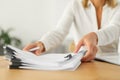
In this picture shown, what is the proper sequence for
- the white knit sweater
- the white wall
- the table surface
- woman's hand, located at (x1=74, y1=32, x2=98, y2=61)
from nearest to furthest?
1. the table surface
2. woman's hand, located at (x1=74, y1=32, x2=98, y2=61)
3. the white knit sweater
4. the white wall

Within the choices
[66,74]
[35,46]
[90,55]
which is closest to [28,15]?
[35,46]

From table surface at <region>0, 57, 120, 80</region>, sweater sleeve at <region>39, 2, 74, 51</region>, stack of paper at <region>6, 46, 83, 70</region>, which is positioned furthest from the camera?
sweater sleeve at <region>39, 2, 74, 51</region>

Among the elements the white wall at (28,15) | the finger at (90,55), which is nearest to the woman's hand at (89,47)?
the finger at (90,55)

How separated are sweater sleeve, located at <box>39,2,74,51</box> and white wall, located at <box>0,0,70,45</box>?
2.14 meters

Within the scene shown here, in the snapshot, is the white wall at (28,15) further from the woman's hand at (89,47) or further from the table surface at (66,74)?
the table surface at (66,74)

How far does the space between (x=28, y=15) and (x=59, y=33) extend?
2388mm

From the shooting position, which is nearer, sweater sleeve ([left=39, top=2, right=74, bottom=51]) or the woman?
sweater sleeve ([left=39, top=2, right=74, bottom=51])

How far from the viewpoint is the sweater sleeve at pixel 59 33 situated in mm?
1388

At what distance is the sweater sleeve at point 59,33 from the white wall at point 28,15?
84.3 inches

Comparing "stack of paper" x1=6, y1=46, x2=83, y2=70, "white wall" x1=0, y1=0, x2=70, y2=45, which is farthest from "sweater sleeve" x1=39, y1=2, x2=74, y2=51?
"white wall" x1=0, y1=0, x2=70, y2=45

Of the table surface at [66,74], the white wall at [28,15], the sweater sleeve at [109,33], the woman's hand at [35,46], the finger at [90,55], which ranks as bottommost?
the table surface at [66,74]

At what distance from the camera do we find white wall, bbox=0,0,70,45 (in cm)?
388

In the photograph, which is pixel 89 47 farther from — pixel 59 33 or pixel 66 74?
pixel 59 33

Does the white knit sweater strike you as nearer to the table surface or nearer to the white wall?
the table surface
